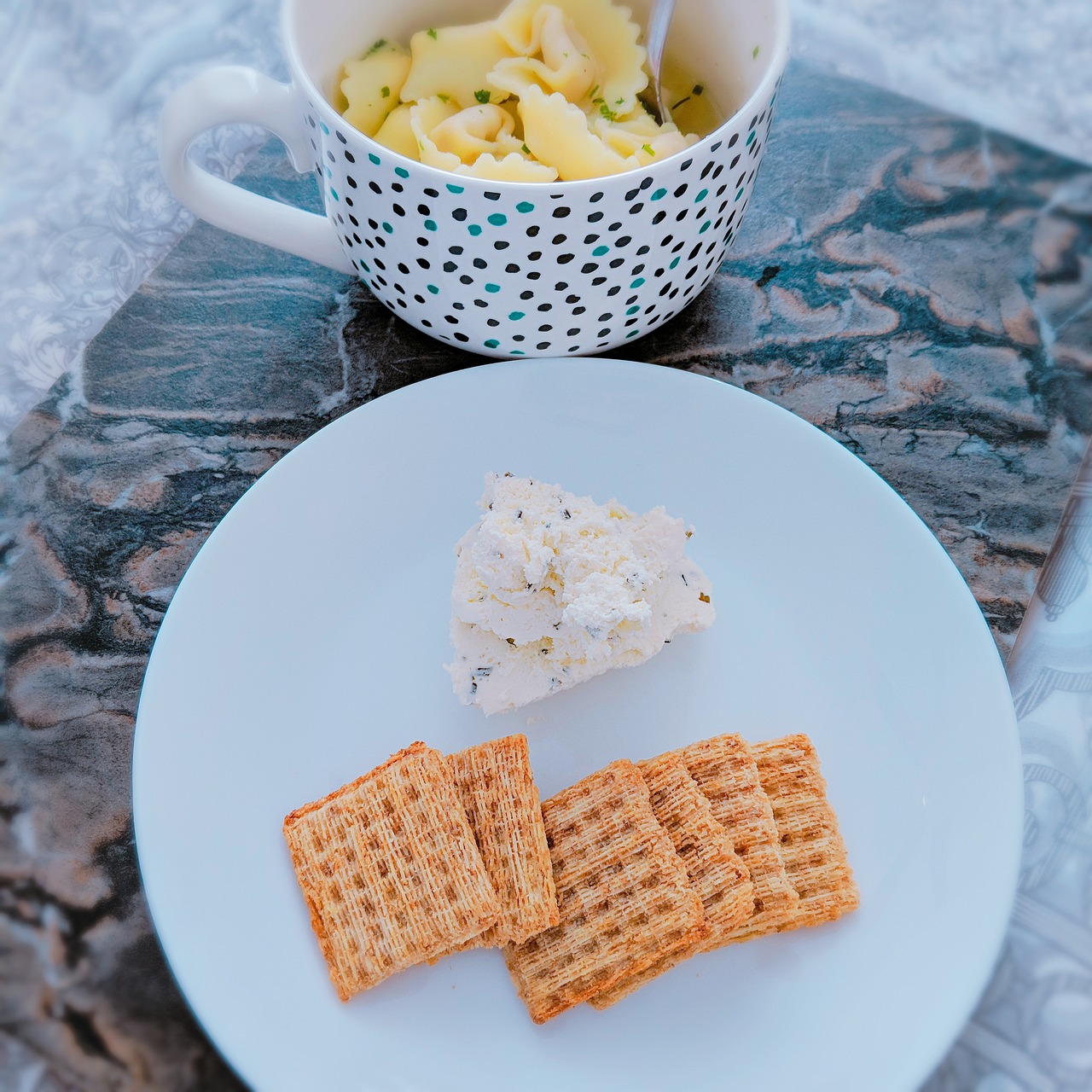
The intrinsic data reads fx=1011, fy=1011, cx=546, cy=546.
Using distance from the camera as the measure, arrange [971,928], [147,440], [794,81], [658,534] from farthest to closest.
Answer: [794,81] → [147,440] → [658,534] → [971,928]

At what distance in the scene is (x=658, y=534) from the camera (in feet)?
3.20

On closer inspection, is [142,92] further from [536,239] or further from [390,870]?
[390,870]

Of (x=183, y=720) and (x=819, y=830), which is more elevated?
(x=183, y=720)

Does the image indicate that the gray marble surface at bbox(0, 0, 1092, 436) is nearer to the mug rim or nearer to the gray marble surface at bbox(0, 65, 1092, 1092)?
the gray marble surface at bbox(0, 65, 1092, 1092)

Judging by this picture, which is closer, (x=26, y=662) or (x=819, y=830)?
(x=819, y=830)

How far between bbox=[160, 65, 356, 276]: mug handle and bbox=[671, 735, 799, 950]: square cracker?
2.06 feet

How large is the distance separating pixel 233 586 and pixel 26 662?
262 millimetres

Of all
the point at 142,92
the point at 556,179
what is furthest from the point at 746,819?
the point at 142,92

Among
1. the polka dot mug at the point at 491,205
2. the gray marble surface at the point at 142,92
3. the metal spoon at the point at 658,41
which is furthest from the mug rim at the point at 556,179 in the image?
the gray marble surface at the point at 142,92

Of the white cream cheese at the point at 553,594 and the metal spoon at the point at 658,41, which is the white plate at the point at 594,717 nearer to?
the white cream cheese at the point at 553,594

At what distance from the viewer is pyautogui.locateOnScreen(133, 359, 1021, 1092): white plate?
33.6 inches

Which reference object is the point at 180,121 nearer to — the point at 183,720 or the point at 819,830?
the point at 183,720

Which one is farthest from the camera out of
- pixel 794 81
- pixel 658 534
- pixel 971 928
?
pixel 794 81

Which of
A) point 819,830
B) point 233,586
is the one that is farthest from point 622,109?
point 819,830
